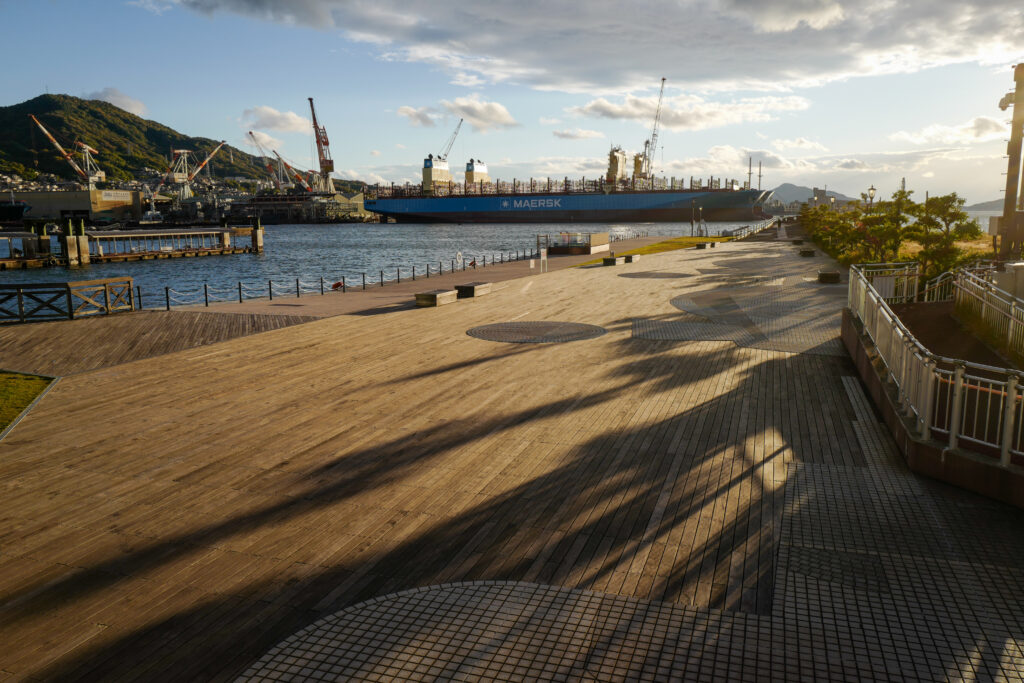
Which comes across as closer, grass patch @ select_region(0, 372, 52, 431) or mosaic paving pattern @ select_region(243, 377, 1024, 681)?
mosaic paving pattern @ select_region(243, 377, 1024, 681)

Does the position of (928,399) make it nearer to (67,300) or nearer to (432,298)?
(432,298)

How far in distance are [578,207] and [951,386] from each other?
165565 mm

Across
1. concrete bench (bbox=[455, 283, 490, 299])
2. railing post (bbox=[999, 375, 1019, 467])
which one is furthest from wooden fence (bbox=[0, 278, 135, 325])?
railing post (bbox=[999, 375, 1019, 467])

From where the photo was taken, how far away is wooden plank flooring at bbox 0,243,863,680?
16.4ft

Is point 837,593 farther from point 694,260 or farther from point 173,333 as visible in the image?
point 694,260

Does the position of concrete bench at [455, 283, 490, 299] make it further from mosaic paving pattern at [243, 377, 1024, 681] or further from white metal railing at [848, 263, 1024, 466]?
mosaic paving pattern at [243, 377, 1024, 681]

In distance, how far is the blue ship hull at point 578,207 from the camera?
15875 centimetres

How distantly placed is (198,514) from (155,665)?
250cm

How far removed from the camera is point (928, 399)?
745cm

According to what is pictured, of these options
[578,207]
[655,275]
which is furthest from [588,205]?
[655,275]

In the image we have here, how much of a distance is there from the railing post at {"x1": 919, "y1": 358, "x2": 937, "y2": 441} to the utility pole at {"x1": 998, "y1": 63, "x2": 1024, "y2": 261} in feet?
65.9

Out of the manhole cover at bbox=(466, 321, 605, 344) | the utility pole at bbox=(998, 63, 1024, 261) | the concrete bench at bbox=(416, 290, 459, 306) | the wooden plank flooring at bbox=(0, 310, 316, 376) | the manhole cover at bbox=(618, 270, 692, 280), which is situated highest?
the utility pole at bbox=(998, 63, 1024, 261)

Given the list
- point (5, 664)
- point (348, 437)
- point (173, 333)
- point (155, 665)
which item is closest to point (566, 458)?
point (348, 437)

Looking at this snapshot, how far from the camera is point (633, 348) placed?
14.7m
